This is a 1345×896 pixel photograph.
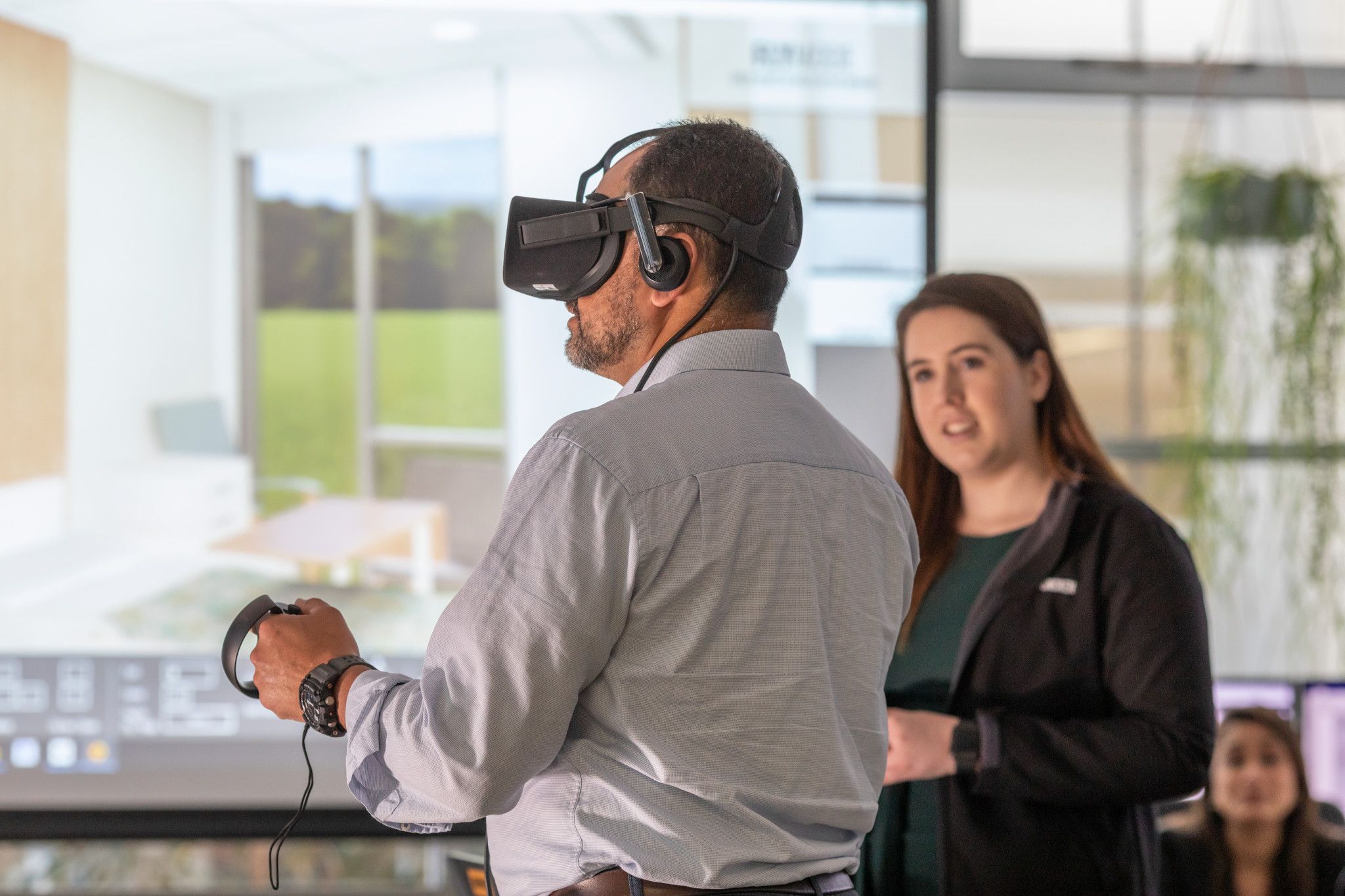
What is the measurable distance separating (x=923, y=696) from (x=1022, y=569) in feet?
0.77

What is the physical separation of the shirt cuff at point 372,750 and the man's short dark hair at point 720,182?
44 cm

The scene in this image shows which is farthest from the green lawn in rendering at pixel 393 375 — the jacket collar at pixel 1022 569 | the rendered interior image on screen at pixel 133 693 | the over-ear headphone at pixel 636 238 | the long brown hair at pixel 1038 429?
the over-ear headphone at pixel 636 238

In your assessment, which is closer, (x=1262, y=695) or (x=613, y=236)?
(x=613, y=236)

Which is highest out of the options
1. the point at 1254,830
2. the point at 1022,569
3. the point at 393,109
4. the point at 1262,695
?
the point at 393,109

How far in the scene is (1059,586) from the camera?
1494 millimetres

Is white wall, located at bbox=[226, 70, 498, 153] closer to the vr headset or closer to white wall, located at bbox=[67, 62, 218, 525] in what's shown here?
white wall, located at bbox=[67, 62, 218, 525]

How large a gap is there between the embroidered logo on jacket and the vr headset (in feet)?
2.18

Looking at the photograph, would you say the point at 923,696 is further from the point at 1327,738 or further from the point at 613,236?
the point at 1327,738

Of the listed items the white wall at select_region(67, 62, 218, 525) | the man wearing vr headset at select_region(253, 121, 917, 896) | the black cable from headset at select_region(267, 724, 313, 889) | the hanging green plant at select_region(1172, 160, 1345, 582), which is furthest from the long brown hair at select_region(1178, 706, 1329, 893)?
the white wall at select_region(67, 62, 218, 525)

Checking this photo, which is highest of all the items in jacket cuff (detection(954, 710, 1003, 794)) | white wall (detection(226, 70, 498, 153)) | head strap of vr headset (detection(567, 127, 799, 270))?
white wall (detection(226, 70, 498, 153))

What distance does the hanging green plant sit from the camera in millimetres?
2549

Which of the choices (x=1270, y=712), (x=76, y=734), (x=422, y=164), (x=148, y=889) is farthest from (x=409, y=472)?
(x=1270, y=712)

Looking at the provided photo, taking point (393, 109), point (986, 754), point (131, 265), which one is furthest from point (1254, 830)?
point (131, 265)

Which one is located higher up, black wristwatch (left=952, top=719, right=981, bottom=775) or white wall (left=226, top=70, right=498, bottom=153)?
white wall (left=226, top=70, right=498, bottom=153)
